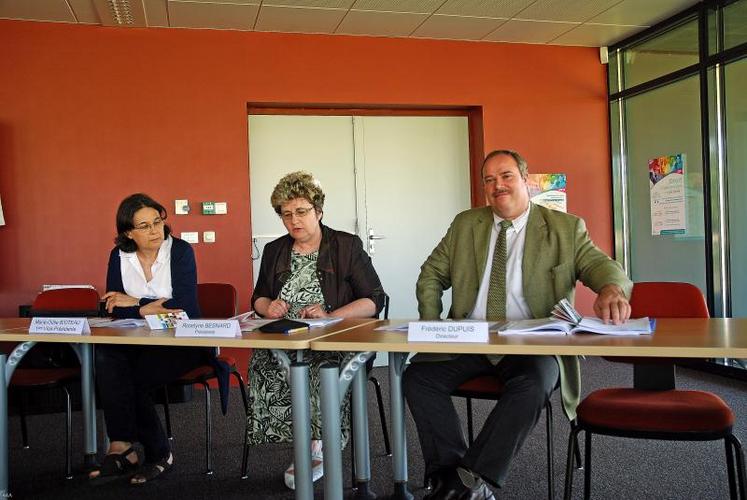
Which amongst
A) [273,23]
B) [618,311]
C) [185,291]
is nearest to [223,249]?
[273,23]

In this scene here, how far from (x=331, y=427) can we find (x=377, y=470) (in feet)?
3.44

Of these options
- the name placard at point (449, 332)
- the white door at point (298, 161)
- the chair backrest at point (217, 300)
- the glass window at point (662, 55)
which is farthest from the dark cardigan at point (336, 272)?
the glass window at point (662, 55)

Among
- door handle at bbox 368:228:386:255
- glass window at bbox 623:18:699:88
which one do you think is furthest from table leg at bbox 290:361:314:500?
glass window at bbox 623:18:699:88

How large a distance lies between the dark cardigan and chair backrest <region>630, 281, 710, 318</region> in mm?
1053

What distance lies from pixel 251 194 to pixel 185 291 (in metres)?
2.51

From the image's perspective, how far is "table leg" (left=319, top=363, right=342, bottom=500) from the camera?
2.19m

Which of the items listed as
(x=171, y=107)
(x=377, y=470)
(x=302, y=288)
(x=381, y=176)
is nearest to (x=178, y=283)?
(x=302, y=288)

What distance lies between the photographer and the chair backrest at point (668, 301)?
2574 mm

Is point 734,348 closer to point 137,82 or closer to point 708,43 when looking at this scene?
point 708,43

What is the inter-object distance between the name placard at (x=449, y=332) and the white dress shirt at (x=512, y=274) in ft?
2.38

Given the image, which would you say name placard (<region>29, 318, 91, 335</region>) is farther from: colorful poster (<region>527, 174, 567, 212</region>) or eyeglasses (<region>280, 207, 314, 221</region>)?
colorful poster (<region>527, 174, 567, 212</region>)

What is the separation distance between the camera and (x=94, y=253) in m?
5.12

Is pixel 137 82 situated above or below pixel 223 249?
above

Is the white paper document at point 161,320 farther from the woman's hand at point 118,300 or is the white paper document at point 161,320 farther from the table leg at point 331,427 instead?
the table leg at point 331,427
